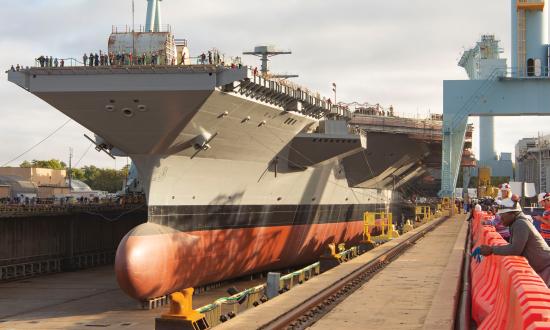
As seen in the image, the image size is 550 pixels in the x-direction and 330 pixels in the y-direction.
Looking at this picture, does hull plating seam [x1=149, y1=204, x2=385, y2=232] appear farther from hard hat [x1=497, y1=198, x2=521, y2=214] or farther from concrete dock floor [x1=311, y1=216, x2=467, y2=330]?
hard hat [x1=497, y1=198, x2=521, y2=214]

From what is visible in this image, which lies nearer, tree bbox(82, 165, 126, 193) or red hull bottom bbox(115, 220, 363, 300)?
red hull bottom bbox(115, 220, 363, 300)

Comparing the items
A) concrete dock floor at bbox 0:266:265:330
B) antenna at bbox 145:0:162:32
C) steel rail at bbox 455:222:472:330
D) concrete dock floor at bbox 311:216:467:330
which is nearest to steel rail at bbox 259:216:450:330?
concrete dock floor at bbox 311:216:467:330

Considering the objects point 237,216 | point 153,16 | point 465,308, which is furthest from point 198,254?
point 153,16

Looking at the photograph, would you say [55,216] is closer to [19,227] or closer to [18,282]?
[19,227]

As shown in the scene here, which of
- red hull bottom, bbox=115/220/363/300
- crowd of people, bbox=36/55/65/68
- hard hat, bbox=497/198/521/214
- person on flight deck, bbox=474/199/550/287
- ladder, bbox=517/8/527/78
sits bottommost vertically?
red hull bottom, bbox=115/220/363/300

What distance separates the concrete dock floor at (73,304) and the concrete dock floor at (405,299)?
5.33 meters

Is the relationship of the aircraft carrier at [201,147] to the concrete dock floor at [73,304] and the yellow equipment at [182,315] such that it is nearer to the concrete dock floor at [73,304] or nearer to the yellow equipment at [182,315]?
the concrete dock floor at [73,304]

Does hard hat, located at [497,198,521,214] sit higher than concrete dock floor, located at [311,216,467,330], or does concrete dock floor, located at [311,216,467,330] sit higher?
hard hat, located at [497,198,521,214]

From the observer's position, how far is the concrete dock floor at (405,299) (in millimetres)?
7504

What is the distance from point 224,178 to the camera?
17953mm

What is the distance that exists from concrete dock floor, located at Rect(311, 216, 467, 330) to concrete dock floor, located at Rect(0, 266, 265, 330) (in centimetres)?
533

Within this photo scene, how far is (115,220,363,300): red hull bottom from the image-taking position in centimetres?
1451

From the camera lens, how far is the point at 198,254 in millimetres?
16297

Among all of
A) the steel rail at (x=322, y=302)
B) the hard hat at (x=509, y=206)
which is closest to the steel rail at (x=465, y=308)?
the steel rail at (x=322, y=302)
